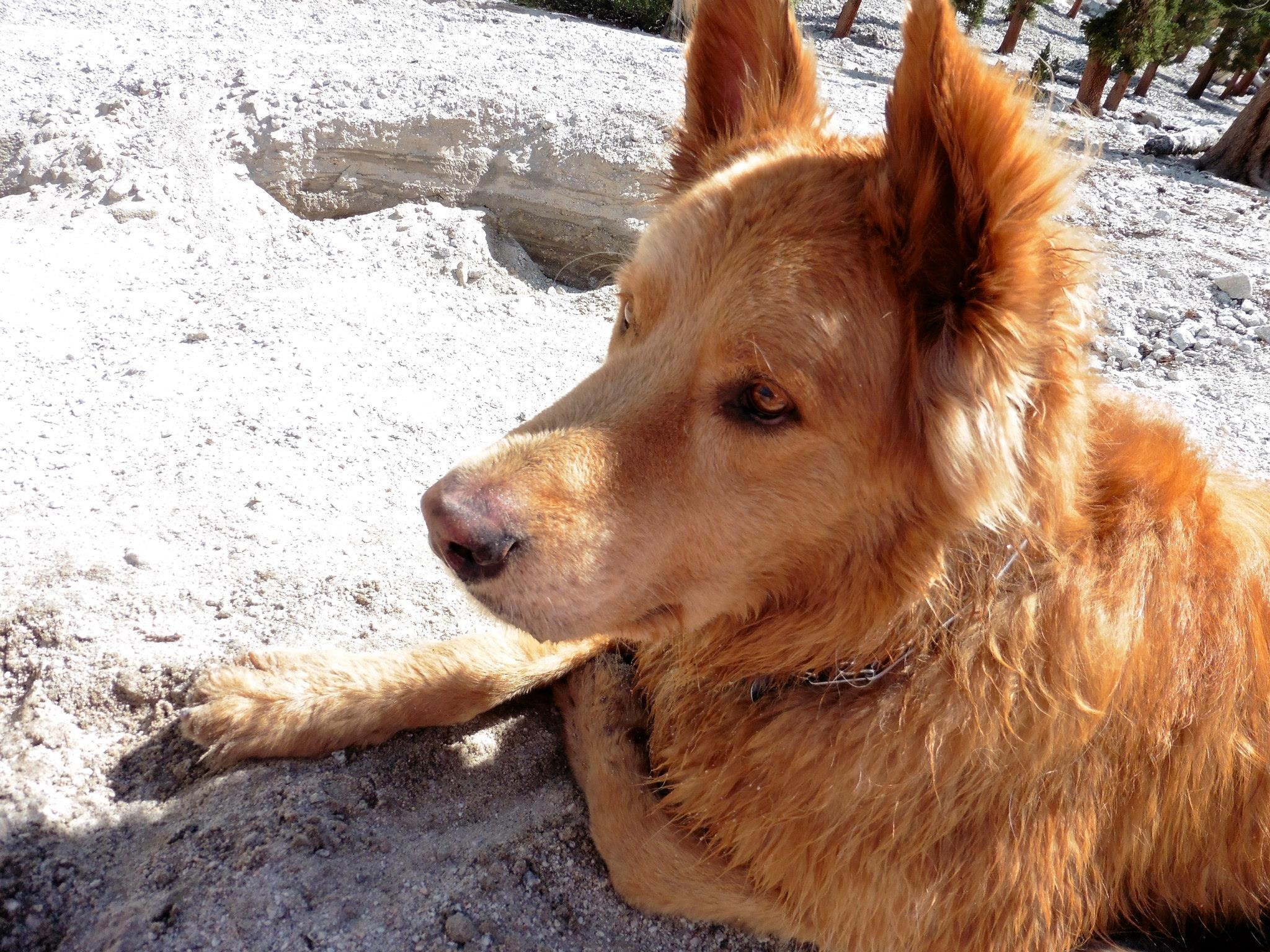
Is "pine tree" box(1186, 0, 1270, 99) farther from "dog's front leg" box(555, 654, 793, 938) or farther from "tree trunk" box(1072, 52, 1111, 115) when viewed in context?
"dog's front leg" box(555, 654, 793, 938)

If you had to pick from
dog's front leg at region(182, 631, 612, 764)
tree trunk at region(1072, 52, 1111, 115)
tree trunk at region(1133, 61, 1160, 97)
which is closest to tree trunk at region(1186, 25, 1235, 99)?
tree trunk at region(1133, 61, 1160, 97)

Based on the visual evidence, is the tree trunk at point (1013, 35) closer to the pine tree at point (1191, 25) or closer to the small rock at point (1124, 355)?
the pine tree at point (1191, 25)

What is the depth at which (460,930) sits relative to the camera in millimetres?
2506

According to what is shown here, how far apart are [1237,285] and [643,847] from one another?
20.6 ft

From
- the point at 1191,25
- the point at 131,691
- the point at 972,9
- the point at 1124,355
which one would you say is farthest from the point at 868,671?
the point at 1191,25

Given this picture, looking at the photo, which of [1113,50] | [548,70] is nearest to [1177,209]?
[548,70]

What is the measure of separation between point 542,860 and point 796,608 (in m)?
1.18

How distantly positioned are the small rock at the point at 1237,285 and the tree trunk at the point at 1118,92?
600 inches

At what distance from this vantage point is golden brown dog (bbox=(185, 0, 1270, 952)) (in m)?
2.12

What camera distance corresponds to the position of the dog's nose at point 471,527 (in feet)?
6.86

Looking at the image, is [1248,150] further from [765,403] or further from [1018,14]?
[1018,14]

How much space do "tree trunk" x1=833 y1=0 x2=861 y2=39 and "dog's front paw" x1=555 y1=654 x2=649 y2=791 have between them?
878 inches

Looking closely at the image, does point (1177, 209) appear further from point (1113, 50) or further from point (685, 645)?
point (1113, 50)

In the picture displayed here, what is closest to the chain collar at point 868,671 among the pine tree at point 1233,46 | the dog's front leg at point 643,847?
the dog's front leg at point 643,847
